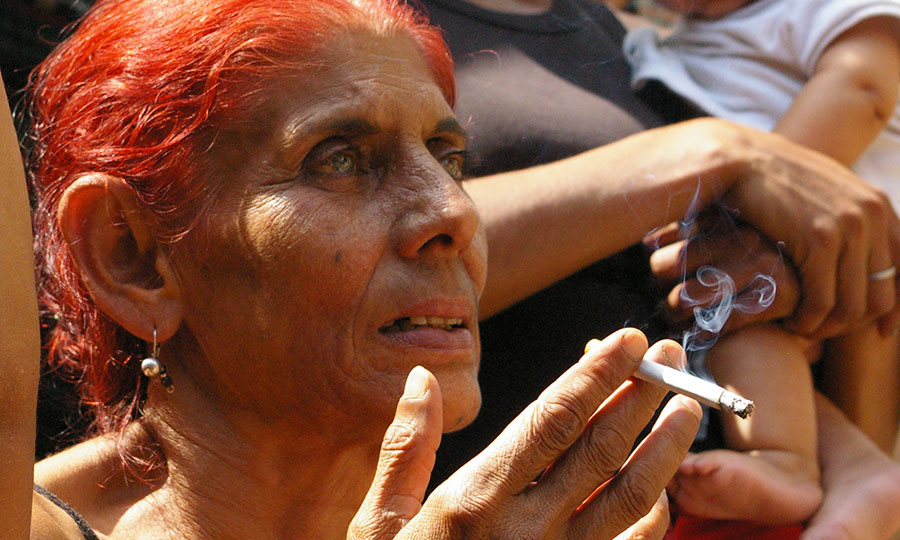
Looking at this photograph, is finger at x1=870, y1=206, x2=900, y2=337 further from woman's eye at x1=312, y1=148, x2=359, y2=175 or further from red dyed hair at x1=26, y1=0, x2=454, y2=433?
woman's eye at x1=312, y1=148, x2=359, y2=175

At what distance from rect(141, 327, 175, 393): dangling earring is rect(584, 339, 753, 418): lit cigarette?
0.89 meters

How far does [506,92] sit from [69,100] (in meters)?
1.15

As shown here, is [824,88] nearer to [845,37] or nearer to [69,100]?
[845,37]

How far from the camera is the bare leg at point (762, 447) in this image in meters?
2.13

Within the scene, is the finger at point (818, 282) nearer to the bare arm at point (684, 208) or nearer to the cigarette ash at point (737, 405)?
the bare arm at point (684, 208)

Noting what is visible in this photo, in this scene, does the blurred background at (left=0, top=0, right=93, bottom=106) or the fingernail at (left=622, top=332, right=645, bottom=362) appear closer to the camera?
the fingernail at (left=622, top=332, right=645, bottom=362)

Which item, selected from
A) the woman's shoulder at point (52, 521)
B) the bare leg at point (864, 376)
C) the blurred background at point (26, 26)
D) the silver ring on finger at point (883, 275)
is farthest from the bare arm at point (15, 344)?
the bare leg at point (864, 376)

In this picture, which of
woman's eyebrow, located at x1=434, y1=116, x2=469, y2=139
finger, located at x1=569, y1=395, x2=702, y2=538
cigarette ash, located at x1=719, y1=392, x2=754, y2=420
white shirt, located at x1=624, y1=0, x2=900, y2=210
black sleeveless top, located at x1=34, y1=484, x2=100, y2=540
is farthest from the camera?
white shirt, located at x1=624, y1=0, x2=900, y2=210

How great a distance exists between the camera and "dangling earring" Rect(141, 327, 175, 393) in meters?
1.80

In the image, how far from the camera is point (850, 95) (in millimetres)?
2564

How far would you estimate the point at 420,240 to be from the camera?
1688 mm

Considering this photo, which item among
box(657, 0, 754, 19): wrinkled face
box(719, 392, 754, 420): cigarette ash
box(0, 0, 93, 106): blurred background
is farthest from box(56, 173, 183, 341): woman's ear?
box(657, 0, 754, 19): wrinkled face

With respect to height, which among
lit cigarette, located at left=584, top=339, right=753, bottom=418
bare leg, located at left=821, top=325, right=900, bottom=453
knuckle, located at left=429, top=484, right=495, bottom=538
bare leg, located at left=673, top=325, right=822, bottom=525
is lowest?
bare leg, located at left=821, top=325, right=900, bottom=453

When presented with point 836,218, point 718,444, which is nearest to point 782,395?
point 718,444
